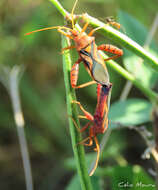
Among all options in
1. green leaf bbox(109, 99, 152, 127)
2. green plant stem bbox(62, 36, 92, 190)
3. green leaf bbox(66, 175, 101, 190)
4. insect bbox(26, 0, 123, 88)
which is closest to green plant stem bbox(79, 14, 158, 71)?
green plant stem bbox(62, 36, 92, 190)

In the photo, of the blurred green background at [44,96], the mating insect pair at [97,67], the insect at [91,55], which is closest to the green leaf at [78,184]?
the mating insect pair at [97,67]

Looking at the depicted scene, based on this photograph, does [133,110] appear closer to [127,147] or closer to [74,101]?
[74,101]

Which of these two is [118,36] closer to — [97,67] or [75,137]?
[75,137]

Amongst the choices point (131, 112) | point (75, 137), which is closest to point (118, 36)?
point (75, 137)

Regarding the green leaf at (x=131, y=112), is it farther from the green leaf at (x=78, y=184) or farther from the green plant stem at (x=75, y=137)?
the green plant stem at (x=75, y=137)

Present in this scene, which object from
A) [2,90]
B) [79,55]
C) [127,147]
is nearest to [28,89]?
[2,90]
